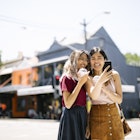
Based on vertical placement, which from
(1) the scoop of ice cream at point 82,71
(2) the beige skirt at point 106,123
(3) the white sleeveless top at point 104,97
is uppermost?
(1) the scoop of ice cream at point 82,71

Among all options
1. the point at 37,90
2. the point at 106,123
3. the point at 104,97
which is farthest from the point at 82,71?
the point at 37,90

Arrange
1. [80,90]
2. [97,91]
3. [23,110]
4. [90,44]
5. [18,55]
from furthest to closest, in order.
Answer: [18,55] < [23,110] < [90,44] < [80,90] < [97,91]

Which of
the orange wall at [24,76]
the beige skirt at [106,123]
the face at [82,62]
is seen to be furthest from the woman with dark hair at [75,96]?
the orange wall at [24,76]

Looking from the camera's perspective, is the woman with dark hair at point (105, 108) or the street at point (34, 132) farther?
the street at point (34, 132)

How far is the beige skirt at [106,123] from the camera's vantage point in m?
3.30

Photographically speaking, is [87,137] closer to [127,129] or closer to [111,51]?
[127,129]

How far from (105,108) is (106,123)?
0.17 meters

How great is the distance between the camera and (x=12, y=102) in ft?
130

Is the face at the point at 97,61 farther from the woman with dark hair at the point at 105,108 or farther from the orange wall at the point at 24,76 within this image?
the orange wall at the point at 24,76

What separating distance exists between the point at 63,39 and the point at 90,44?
5.61 meters

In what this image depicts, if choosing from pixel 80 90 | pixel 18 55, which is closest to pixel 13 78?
pixel 18 55

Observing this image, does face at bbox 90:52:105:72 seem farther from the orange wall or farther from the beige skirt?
the orange wall

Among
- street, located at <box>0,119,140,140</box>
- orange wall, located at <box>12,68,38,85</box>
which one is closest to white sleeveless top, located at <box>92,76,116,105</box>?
street, located at <box>0,119,140,140</box>

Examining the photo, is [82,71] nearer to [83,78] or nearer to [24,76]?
[83,78]
